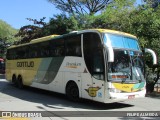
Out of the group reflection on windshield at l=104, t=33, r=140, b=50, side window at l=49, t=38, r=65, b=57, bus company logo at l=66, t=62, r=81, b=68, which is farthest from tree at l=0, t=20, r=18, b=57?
reflection on windshield at l=104, t=33, r=140, b=50

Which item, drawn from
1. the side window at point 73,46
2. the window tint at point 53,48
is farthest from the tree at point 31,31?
the side window at point 73,46

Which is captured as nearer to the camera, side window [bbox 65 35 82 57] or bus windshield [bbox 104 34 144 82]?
bus windshield [bbox 104 34 144 82]

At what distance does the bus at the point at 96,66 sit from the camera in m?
12.2

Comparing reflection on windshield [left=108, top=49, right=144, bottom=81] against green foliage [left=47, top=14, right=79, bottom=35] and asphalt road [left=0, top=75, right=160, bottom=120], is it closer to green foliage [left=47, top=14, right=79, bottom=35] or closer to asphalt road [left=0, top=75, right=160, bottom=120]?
asphalt road [left=0, top=75, right=160, bottom=120]

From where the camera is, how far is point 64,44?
1501cm

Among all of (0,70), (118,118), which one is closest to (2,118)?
(118,118)

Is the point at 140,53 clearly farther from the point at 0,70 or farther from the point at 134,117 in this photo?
the point at 0,70

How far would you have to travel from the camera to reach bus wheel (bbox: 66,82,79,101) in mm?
14086

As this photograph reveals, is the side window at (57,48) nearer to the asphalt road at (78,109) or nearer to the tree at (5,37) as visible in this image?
the asphalt road at (78,109)

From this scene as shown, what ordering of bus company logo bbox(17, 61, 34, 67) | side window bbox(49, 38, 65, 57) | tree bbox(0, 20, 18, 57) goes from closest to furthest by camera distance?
side window bbox(49, 38, 65, 57), bus company logo bbox(17, 61, 34, 67), tree bbox(0, 20, 18, 57)

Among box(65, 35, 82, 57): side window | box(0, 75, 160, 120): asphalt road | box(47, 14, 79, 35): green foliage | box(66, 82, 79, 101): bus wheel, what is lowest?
box(0, 75, 160, 120): asphalt road

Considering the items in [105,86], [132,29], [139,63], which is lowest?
[105,86]

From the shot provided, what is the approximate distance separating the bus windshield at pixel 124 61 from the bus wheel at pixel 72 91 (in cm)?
248

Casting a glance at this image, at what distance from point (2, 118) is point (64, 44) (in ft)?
18.9
